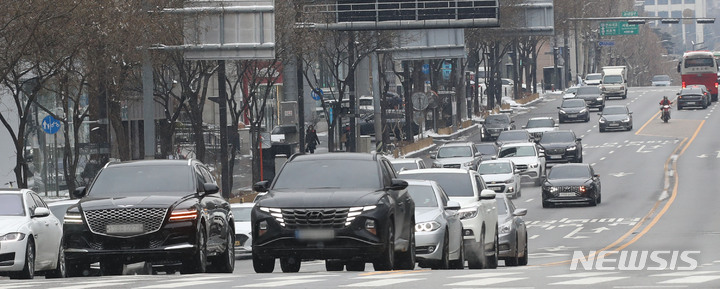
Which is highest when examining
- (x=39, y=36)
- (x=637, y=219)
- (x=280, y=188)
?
(x=39, y=36)

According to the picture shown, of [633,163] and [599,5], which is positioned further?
[599,5]

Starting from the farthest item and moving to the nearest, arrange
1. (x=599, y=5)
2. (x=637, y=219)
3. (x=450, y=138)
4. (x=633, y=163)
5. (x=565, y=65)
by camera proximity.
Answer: (x=565, y=65), (x=599, y=5), (x=450, y=138), (x=633, y=163), (x=637, y=219)

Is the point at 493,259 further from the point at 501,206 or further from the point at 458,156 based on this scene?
the point at 458,156

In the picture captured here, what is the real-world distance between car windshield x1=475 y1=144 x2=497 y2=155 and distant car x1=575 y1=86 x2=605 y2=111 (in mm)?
34216


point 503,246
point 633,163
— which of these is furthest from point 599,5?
point 503,246

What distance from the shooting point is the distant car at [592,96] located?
3585 inches

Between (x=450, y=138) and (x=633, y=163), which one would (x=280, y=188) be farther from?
(x=450, y=138)

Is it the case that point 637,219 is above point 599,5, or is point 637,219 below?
below

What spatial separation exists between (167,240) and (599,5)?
109 m

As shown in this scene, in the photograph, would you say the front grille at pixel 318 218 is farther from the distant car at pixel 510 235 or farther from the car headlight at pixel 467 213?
the distant car at pixel 510 235

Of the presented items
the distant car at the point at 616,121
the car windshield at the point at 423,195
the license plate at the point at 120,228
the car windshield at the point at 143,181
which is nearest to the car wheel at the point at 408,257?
the car windshield at the point at 423,195

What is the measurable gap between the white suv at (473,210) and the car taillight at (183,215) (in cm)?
493

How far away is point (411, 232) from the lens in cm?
1845

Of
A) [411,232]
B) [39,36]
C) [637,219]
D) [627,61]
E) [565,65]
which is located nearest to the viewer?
[411,232]
